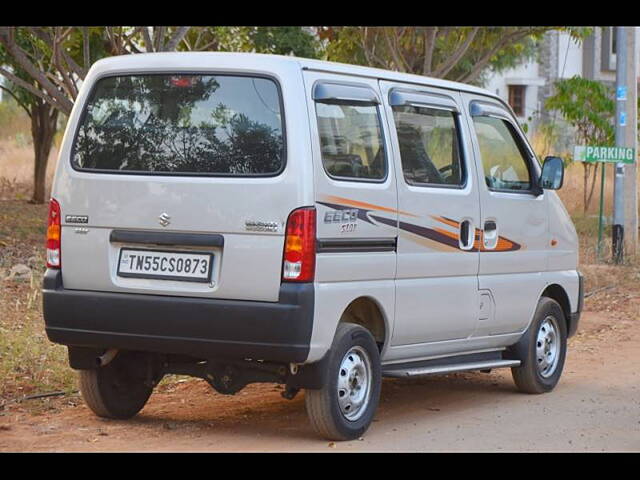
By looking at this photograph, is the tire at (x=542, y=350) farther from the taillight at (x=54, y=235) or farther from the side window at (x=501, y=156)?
the taillight at (x=54, y=235)

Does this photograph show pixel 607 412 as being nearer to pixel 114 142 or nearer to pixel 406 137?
pixel 406 137

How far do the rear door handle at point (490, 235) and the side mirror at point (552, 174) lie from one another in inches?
28.9

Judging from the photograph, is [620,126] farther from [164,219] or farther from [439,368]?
[164,219]

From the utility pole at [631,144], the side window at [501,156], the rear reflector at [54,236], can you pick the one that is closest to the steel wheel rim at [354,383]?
the rear reflector at [54,236]

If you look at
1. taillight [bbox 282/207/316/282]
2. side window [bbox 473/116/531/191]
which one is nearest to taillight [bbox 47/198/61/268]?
taillight [bbox 282/207/316/282]

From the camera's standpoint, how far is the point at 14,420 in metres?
8.43

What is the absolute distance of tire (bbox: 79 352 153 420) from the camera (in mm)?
8289

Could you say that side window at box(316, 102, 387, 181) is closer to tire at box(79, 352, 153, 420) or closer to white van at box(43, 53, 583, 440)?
white van at box(43, 53, 583, 440)

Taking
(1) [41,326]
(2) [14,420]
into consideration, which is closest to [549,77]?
(1) [41,326]

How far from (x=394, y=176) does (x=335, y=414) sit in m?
1.48

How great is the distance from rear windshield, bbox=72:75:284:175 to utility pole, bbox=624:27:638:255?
12331 mm

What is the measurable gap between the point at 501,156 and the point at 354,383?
2.41 meters
